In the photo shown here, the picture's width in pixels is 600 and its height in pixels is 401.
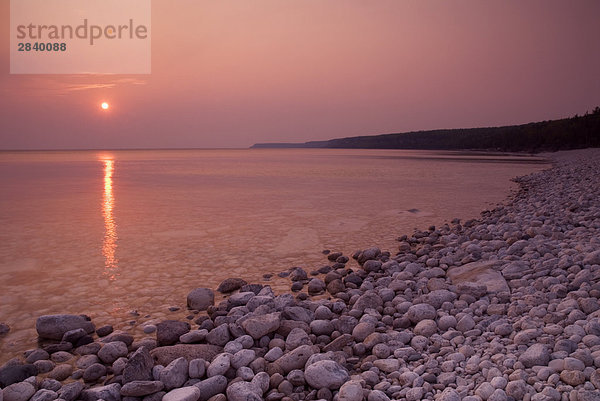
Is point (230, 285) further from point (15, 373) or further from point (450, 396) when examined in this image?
Answer: point (450, 396)

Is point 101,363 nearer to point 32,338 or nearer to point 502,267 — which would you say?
point 32,338

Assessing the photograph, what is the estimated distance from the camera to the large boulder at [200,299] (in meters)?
5.07

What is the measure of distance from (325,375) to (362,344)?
731 millimetres

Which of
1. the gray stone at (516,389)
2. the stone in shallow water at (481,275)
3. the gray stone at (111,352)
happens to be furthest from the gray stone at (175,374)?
the stone in shallow water at (481,275)

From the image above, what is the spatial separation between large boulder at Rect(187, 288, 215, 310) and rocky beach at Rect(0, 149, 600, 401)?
0.04 feet

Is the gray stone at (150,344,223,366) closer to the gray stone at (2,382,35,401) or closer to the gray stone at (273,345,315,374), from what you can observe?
the gray stone at (273,345,315,374)

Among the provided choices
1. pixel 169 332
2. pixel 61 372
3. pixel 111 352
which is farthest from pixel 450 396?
pixel 61 372

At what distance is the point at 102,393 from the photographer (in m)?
3.06

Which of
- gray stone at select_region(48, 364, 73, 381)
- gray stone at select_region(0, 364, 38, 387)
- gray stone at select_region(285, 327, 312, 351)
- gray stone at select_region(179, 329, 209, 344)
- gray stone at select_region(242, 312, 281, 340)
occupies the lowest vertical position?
gray stone at select_region(48, 364, 73, 381)

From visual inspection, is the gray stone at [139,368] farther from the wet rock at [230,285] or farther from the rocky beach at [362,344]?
the wet rock at [230,285]

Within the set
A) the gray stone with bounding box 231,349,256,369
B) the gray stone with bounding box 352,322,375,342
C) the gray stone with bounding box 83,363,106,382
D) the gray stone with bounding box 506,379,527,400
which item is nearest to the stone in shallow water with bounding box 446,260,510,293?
the gray stone with bounding box 352,322,375,342

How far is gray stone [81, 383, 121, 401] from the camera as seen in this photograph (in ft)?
9.97

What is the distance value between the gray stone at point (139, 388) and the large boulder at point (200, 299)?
195cm

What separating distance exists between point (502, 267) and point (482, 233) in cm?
276
